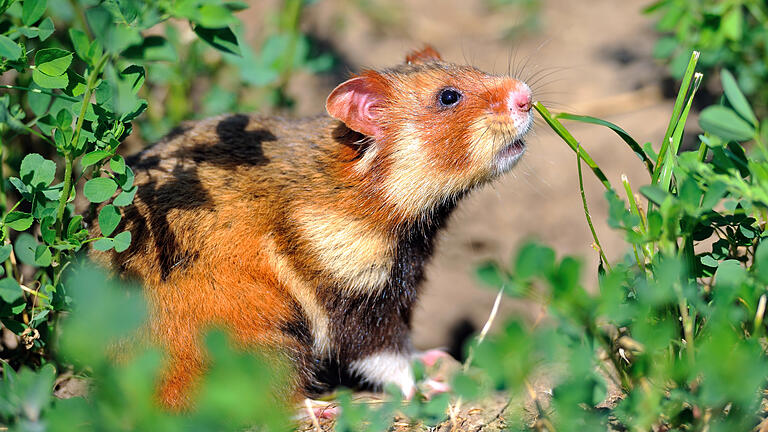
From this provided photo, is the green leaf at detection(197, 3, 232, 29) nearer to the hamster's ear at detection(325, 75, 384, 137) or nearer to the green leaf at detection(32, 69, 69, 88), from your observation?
the green leaf at detection(32, 69, 69, 88)

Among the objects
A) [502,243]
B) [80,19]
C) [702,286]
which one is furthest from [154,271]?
[502,243]

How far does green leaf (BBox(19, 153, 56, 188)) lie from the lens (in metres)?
2.98

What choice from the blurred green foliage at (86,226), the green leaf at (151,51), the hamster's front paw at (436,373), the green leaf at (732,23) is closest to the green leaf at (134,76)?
the blurred green foliage at (86,226)

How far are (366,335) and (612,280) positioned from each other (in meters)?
2.04

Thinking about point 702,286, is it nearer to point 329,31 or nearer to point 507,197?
point 507,197

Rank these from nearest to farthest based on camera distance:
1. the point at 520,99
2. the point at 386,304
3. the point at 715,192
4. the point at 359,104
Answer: the point at 715,192 < the point at 520,99 < the point at 359,104 < the point at 386,304

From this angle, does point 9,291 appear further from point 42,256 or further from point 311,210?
point 311,210

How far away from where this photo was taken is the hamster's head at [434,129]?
3.54 metres

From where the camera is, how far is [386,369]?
4027 mm

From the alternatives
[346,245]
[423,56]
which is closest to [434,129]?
[346,245]

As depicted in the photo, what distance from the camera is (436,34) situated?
25.5 feet


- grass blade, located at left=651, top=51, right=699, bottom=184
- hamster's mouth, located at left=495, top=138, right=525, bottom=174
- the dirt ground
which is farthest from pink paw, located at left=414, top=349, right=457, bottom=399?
grass blade, located at left=651, top=51, right=699, bottom=184

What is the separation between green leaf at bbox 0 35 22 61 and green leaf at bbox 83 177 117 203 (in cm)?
56

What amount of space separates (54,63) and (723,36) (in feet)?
13.9
